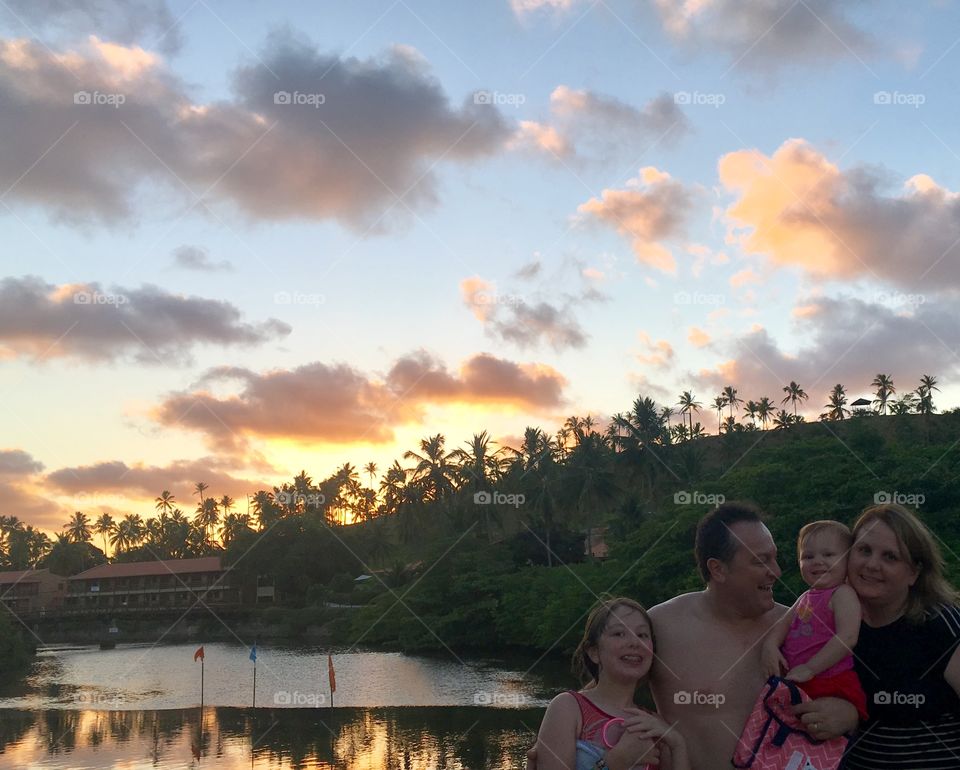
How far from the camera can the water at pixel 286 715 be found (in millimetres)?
26453

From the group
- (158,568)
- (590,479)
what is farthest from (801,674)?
(158,568)

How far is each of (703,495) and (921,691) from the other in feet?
98.5

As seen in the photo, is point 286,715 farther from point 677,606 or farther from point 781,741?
point 781,741

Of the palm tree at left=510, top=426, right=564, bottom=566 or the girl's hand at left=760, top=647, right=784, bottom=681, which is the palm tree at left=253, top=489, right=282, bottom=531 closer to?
the palm tree at left=510, top=426, right=564, bottom=566

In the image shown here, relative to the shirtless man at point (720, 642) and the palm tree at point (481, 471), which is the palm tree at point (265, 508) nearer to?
the palm tree at point (481, 471)

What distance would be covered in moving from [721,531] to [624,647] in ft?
1.96

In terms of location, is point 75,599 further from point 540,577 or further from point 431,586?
point 540,577

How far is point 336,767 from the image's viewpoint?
79.8ft

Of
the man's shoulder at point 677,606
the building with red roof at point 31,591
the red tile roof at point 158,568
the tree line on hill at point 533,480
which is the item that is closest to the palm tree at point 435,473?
the tree line on hill at point 533,480

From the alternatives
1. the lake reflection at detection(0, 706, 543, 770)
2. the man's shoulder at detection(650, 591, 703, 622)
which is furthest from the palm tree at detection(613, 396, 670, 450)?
the man's shoulder at detection(650, 591, 703, 622)

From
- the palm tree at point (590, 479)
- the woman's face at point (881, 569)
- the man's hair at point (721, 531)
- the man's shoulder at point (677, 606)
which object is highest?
the palm tree at point (590, 479)

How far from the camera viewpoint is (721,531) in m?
3.44

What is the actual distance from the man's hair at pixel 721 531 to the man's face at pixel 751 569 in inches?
0.8

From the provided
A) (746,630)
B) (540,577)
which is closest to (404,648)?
(540,577)
